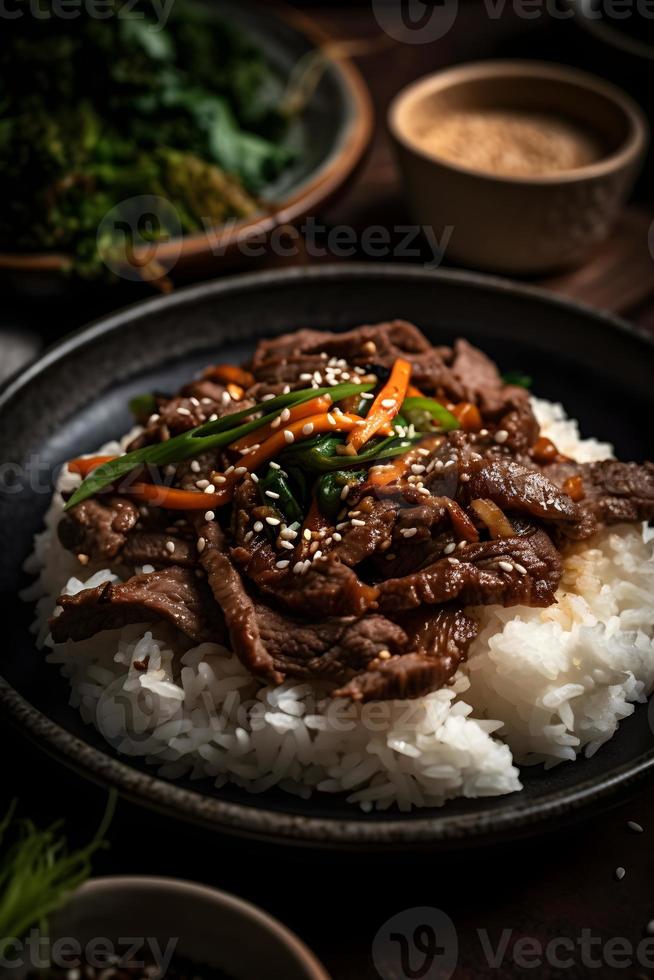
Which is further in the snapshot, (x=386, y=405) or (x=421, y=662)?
(x=386, y=405)

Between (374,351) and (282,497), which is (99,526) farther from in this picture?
(374,351)

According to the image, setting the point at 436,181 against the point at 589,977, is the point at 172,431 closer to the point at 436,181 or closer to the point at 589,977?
the point at 589,977

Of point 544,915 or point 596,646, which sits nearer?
point 544,915

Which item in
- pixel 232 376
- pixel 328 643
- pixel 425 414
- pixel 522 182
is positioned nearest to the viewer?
pixel 328 643

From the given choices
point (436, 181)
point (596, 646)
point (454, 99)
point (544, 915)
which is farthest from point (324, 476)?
point (454, 99)

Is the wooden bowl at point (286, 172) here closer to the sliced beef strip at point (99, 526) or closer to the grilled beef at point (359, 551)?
the grilled beef at point (359, 551)

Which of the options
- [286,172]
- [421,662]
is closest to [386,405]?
[421,662]
